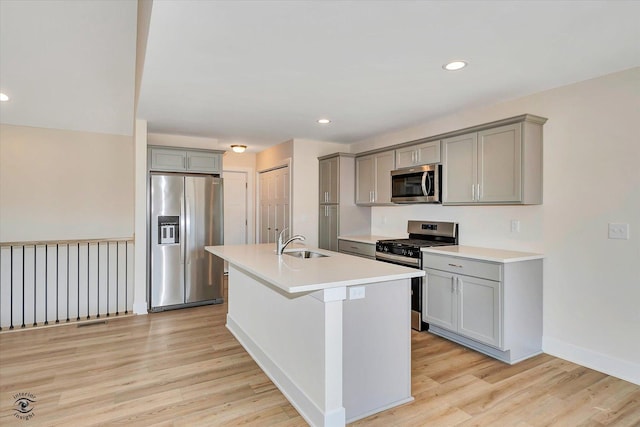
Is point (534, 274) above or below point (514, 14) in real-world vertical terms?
below

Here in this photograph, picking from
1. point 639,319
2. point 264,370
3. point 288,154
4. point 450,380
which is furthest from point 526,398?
point 288,154

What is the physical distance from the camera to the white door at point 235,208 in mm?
6480

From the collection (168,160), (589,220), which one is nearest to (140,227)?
(168,160)

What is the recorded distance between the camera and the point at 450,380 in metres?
2.62

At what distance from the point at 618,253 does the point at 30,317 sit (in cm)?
610

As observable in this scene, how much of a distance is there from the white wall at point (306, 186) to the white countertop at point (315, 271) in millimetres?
2199

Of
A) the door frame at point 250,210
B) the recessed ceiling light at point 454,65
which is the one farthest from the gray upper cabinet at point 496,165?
the door frame at point 250,210

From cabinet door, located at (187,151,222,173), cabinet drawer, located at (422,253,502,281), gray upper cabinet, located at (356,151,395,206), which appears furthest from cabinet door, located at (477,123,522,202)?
cabinet door, located at (187,151,222,173)

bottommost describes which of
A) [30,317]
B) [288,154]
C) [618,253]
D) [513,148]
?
[30,317]

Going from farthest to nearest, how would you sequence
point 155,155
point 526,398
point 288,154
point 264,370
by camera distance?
point 288,154
point 155,155
point 264,370
point 526,398

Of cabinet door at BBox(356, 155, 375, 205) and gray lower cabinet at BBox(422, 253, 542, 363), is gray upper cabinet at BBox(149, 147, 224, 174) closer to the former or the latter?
cabinet door at BBox(356, 155, 375, 205)

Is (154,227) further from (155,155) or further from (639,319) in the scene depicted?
(639,319)

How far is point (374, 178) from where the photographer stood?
4742mm

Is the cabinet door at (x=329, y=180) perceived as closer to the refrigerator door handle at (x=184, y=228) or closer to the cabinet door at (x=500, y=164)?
the refrigerator door handle at (x=184, y=228)
